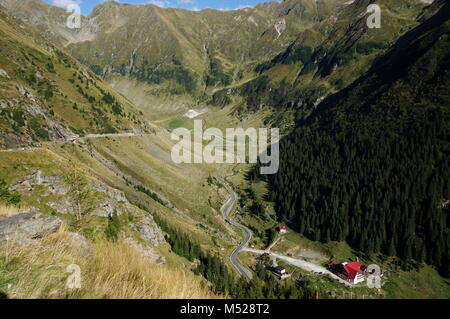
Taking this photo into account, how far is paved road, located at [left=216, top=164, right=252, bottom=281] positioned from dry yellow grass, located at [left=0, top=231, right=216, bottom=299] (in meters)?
67.2

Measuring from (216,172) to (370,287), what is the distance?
331 ft

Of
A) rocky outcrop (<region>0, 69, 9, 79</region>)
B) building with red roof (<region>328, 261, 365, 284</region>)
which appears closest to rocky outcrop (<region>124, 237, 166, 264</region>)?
building with red roof (<region>328, 261, 365, 284</region>)

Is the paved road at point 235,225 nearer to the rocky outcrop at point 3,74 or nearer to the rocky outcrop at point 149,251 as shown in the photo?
the rocky outcrop at point 149,251

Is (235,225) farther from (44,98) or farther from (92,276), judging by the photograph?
(92,276)

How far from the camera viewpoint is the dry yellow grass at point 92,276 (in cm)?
579

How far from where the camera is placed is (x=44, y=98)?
112 m

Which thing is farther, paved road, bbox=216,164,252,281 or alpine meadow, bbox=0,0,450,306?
paved road, bbox=216,164,252,281

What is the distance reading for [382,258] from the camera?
81625mm

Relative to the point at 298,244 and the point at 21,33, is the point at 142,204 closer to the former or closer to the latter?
the point at 298,244

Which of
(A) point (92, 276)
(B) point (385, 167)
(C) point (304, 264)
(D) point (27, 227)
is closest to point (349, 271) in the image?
(C) point (304, 264)

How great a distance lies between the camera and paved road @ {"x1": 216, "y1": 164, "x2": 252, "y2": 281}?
76956mm

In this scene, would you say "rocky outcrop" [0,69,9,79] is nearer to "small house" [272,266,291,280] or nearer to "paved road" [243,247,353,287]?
"paved road" [243,247,353,287]

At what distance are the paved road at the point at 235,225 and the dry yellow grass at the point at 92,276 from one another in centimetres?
6717
